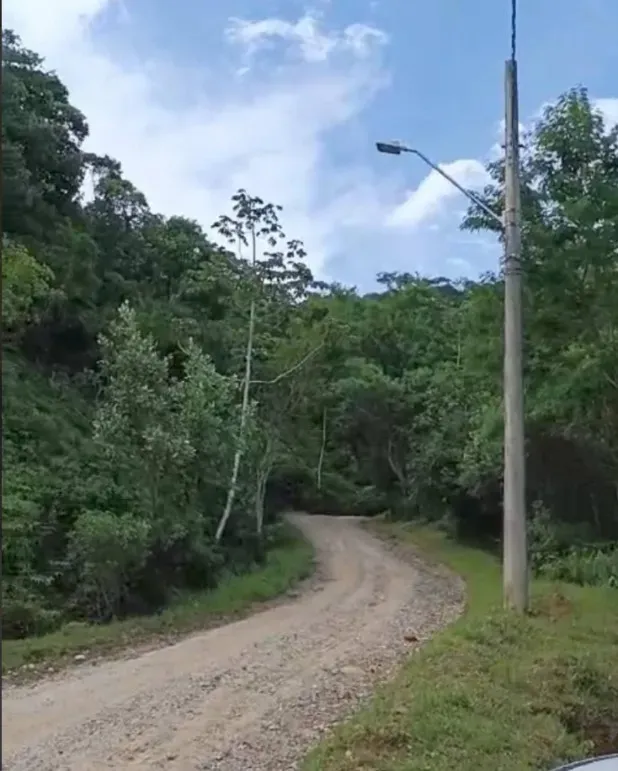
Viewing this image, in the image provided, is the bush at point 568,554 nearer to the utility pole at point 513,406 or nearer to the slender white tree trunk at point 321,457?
the utility pole at point 513,406

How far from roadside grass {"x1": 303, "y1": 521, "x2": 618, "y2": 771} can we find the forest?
227cm

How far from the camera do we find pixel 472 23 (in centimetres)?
427

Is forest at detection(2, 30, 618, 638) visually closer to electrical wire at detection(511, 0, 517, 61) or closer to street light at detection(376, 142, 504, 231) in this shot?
street light at detection(376, 142, 504, 231)

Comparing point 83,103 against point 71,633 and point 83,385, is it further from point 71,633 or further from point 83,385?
point 83,385

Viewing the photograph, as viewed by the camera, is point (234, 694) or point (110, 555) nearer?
point (234, 694)

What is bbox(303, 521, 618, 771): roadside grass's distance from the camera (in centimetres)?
316

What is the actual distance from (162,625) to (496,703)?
402 centimetres

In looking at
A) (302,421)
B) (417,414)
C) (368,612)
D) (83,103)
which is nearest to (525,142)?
(368,612)

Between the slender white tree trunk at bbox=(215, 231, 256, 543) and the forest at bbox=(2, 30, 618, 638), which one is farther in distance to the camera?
the slender white tree trunk at bbox=(215, 231, 256, 543)

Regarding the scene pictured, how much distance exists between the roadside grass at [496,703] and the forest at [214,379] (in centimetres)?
227

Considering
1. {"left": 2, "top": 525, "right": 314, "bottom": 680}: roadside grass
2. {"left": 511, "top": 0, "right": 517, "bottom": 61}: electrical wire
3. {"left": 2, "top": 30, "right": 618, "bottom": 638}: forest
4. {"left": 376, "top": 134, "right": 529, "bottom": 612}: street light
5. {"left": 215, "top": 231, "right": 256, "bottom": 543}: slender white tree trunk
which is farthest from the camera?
{"left": 215, "top": 231, "right": 256, "bottom": 543}: slender white tree trunk

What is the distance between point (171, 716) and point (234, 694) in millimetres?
572

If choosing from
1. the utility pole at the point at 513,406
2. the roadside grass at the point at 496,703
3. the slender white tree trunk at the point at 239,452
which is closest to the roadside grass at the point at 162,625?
the slender white tree trunk at the point at 239,452

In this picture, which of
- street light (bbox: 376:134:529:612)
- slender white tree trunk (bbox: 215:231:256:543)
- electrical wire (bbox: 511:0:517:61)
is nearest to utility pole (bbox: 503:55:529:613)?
street light (bbox: 376:134:529:612)
